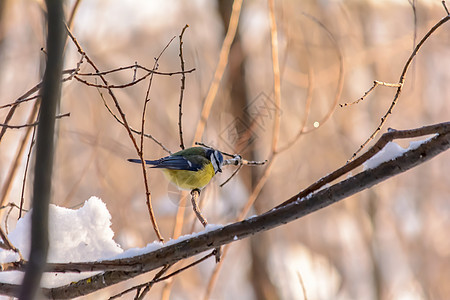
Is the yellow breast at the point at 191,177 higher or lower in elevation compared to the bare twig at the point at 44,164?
higher

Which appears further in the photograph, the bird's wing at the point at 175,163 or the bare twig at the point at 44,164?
the bird's wing at the point at 175,163

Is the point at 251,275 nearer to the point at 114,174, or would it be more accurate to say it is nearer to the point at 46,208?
the point at 114,174

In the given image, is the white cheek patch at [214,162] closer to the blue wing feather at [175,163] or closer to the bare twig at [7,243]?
the blue wing feather at [175,163]

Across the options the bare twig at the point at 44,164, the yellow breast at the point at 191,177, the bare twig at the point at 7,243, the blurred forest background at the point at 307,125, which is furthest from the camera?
the blurred forest background at the point at 307,125

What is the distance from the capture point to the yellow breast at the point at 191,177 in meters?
1.65

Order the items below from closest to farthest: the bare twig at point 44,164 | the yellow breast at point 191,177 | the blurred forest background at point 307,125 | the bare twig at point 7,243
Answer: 1. the bare twig at point 44,164
2. the bare twig at point 7,243
3. the yellow breast at point 191,177
4. the blurred forest background at point 307,125

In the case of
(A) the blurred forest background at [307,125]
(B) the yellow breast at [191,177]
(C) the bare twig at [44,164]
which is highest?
(A) the blurred forest background at [307,125]

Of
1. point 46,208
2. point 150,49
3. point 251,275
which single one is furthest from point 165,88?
point 46,208

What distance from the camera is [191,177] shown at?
1.67 m

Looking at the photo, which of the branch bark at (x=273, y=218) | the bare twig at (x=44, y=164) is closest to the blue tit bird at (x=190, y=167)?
the branch bark at (x=273, y=218)

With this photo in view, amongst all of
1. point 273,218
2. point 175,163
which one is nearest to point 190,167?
point 175,163

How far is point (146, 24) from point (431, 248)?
122 inches

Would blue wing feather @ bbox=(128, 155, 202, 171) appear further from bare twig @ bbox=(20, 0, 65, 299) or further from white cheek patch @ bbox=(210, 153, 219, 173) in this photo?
bare twig @ bbox=(20, 0, 65, 299)

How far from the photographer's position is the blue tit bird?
166 cm
